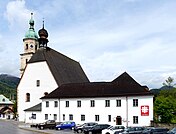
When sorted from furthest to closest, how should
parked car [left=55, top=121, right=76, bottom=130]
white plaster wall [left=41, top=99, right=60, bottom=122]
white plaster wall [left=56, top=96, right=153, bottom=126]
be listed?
white plaster wall [left=41, top=99, right=60, bottom=122], white plaster wall [left=56, top=96, right=153, bottom=126], parked car [left=55, top=121, right=76, bottom=130]

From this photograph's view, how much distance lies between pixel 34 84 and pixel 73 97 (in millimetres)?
16500

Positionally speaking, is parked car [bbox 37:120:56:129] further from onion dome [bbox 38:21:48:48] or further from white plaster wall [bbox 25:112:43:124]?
onion dome [bbox 38:21:48:48]

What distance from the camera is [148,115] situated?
52.1 meters

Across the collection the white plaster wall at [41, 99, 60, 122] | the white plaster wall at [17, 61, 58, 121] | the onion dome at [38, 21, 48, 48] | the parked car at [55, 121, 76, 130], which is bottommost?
the parked car at [55, 121, 76, 130]

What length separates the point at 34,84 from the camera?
7238 cm

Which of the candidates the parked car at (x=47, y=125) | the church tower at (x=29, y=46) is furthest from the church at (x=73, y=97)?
the church tower at (x=29, y=46)

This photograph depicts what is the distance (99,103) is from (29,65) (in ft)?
77.8

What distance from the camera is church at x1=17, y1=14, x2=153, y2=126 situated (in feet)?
176

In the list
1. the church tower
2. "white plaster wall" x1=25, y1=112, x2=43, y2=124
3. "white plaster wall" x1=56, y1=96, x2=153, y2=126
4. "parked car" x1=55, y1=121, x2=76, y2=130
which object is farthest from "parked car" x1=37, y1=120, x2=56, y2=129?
the church tower

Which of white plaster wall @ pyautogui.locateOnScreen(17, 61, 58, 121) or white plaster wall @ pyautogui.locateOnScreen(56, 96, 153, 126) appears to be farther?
white plaster wall @ pyautogui.locateOnScreen(17, 61, 58, 121)

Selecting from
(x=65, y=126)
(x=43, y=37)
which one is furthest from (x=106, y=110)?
(x=43, y=37)

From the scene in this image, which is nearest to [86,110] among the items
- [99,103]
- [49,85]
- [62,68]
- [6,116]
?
[99,103]

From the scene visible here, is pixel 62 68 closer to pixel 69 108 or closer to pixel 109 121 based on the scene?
pixel 69 108

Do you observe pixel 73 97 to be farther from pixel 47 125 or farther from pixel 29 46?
pixel 29 46
